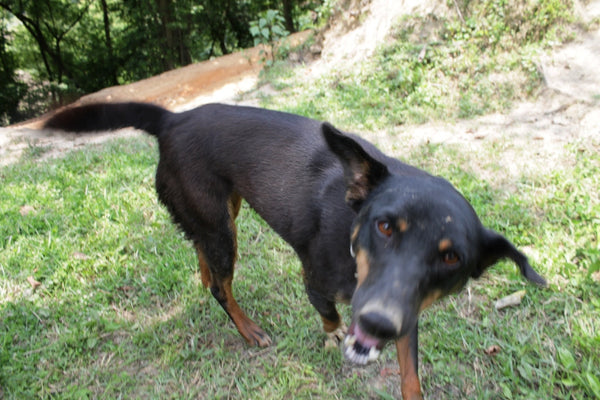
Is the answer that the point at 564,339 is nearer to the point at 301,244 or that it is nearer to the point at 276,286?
the point at 301,244

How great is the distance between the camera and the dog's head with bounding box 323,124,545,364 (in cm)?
172

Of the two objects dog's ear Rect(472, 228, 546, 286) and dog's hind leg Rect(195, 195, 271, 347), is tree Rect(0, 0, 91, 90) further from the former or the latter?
dog's ear Rect(472, 228, 546, 286)

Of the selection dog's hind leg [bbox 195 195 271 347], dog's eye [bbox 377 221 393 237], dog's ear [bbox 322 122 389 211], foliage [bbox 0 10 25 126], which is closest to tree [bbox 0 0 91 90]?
foliage [bbox 0 10 25 126]

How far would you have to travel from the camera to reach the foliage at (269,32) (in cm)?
994

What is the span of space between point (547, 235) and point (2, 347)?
420cm

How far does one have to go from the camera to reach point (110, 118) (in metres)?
2.96

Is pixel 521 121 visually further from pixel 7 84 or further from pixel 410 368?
pixel 7 84

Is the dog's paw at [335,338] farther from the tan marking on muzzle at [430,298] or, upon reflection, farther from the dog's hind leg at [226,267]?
the tan marking on muzzle at [430,298]

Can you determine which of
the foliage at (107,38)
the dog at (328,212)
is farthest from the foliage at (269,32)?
the foliage at (107,38)

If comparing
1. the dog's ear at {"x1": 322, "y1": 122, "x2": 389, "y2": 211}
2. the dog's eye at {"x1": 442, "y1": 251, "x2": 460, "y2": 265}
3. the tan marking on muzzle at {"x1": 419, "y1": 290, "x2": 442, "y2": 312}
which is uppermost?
the dog's ear at {"x1": 322, "y1": 122, "x2": 389, "y2": 211}

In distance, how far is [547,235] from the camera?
3.45 meters

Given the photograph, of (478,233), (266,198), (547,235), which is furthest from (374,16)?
(478,233)

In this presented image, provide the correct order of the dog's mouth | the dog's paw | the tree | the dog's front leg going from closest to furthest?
the dog's mouth
the dog's front leg
the dog's paw
the tree

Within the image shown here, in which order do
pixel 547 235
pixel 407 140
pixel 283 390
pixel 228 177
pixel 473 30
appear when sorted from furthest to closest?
pixel 473 30 < pixel 407 140 < pixel 547 235 < pixel 228 177 < pixel 283 390
